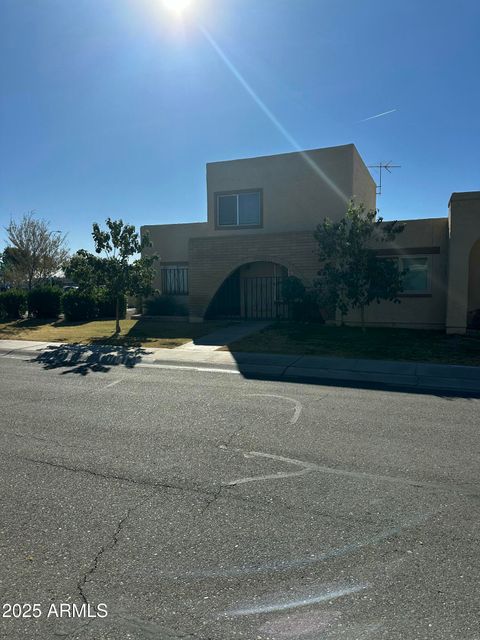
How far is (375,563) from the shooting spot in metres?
3.24

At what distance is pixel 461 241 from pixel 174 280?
45.0ft

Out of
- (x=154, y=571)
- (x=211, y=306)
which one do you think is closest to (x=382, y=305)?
(x=211, y=306)

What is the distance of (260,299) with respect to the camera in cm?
2064

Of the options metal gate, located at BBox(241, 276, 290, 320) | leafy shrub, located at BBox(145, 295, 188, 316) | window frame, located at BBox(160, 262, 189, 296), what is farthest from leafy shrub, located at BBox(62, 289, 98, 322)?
metal gate, located at BBox(241, 276, 290, 320)

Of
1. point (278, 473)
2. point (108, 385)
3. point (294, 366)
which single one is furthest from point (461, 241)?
point (278, 473)

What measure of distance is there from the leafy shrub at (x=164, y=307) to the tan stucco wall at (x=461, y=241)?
1207 cm

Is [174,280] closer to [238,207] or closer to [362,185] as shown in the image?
[238,207]

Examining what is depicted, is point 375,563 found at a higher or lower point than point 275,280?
lower

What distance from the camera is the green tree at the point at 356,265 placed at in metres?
14.5

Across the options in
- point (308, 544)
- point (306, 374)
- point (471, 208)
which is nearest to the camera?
point (308, 544)

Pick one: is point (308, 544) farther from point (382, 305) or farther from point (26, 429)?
point (382, 305)

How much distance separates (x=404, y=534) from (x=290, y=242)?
1535cm

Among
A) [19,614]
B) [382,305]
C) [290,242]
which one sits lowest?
[19,614]

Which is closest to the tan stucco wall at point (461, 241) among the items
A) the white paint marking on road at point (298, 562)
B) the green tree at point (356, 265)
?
the green tree at point (356, 265)
